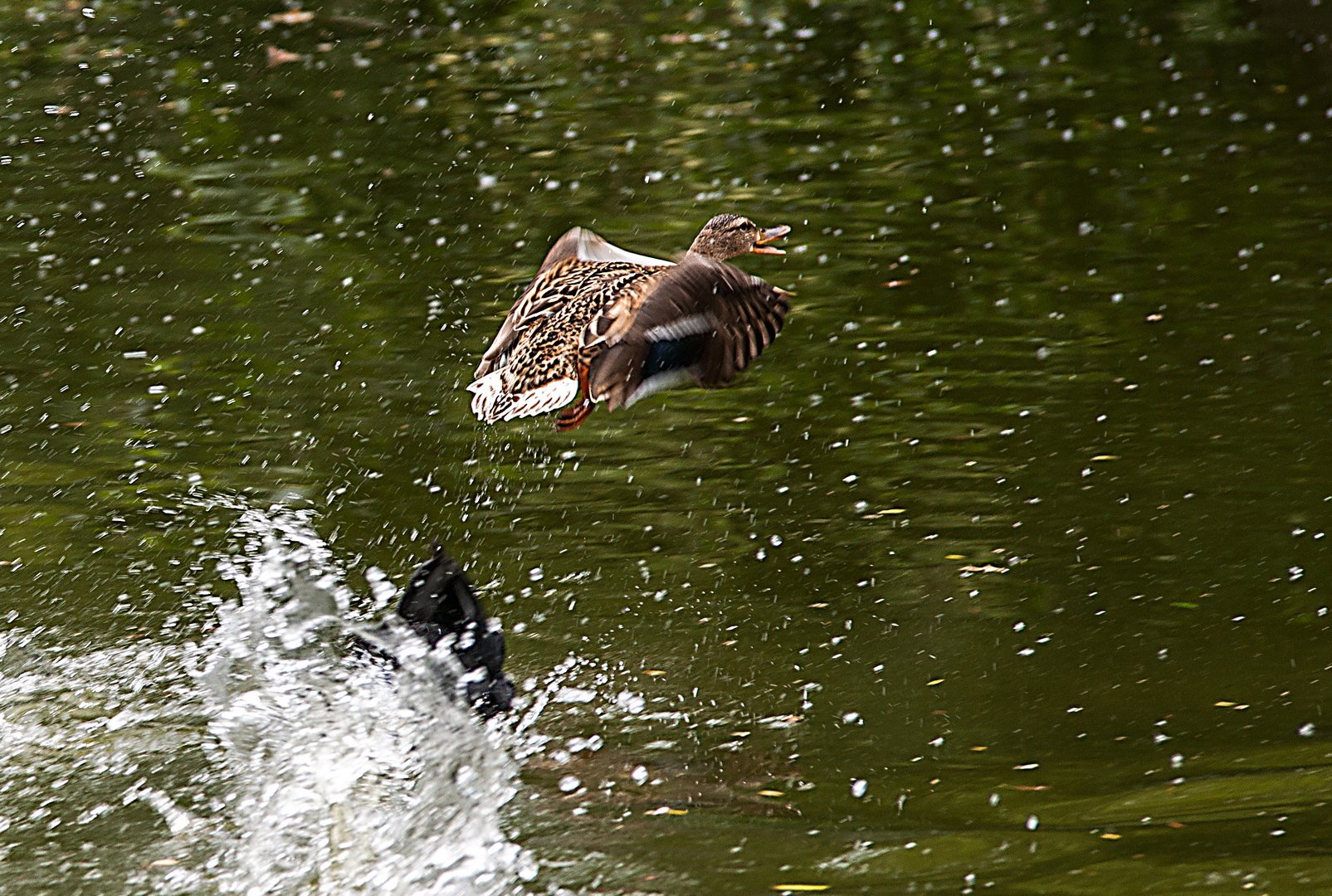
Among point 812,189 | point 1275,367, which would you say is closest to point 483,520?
point 1275,367

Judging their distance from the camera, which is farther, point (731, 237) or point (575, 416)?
point (731, 237)

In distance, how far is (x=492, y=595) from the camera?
506 centimetres

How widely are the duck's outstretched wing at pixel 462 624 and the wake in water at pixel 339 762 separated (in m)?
0.06

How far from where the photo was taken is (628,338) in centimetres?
415

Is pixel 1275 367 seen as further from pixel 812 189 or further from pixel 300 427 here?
pixel 300 427

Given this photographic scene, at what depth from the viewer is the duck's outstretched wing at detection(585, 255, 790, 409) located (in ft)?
13.6

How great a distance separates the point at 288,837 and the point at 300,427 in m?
2.67

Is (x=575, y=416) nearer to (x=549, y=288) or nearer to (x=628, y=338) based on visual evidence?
(x=628, y=338)

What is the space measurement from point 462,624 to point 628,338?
91cm

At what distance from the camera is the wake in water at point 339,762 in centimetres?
377

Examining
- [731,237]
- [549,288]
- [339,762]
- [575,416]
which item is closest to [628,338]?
[575,416]

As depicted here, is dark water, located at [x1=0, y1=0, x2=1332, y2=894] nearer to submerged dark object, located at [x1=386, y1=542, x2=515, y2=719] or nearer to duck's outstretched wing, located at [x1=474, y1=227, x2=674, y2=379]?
submerged dark object, located at [x1=386, y1=542, x2=515, y2=719]

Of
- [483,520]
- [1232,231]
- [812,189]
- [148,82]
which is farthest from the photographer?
[148,82]

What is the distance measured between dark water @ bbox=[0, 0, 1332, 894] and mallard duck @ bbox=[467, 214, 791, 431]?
0.91m
